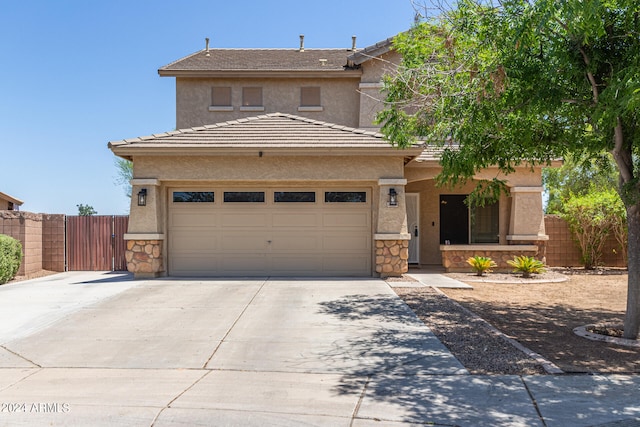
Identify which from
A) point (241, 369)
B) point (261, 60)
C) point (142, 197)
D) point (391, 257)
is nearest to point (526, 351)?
point (241, 369)

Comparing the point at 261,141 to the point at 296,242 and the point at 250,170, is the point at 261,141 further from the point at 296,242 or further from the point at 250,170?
the point at 296,242

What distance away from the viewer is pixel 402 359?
639 cm

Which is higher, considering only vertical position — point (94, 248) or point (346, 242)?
point (346, 242)

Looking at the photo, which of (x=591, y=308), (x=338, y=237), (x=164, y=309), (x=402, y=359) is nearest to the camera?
(x=402, y=359)

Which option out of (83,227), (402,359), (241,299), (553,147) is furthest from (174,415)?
(83,227)

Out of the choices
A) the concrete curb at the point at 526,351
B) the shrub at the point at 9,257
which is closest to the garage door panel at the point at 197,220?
the shrub at the point at 9,257

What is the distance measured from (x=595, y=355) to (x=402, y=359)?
250 centimetres

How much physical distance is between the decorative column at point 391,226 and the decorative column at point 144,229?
577 cm

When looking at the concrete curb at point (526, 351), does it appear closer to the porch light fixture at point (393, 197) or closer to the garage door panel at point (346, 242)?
the porch light fixture at point (393, 197)

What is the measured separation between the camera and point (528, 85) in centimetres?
678

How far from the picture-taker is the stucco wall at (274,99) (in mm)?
19172

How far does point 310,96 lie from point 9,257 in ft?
36.6

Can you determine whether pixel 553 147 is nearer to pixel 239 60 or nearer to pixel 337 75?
pixel 337 75

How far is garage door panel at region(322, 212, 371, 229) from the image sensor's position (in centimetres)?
1395
